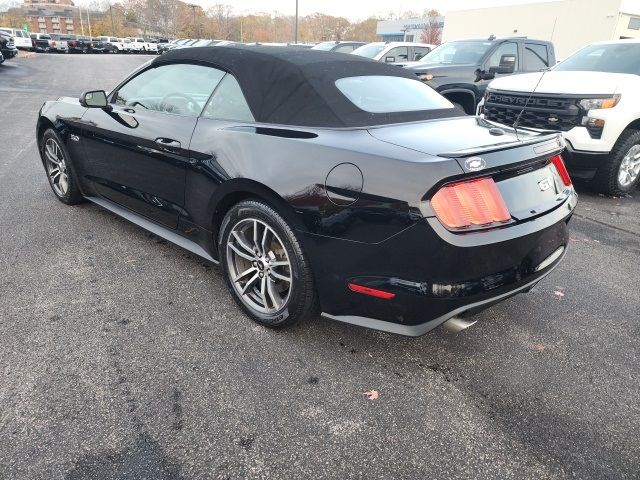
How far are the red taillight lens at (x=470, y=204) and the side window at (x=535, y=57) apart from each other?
25.9ft

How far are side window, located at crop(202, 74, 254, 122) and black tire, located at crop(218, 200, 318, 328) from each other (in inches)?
21.6

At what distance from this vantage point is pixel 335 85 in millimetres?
2717

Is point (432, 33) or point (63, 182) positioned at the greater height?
point (432, 33)

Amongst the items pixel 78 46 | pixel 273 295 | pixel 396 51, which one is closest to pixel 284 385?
pixel 273 295

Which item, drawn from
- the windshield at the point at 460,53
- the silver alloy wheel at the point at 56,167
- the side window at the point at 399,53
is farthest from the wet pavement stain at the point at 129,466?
the side window at the point at 399,53

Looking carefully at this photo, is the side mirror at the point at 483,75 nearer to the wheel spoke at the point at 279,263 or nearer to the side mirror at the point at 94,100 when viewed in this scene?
the side mirror at the point at 94,100

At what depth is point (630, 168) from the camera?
5621mm

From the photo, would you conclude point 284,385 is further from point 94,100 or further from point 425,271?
point 94,100

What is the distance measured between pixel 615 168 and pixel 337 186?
461 centimetres

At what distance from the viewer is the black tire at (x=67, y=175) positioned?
A: 420 cm

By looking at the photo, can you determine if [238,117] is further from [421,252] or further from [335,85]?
[421,252]

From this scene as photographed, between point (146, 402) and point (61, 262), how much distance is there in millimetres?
1793

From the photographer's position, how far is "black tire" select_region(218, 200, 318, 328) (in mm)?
2406

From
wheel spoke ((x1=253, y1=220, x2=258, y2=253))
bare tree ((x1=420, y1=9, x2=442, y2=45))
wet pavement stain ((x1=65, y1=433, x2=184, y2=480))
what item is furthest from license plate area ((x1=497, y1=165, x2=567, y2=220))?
bare tree ((x1=420, y1=9, x2=442, y2=45))
